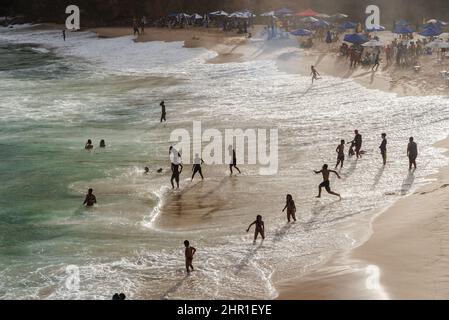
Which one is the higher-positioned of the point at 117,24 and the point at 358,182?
the point at 117,24

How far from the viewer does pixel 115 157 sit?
24.1 metres

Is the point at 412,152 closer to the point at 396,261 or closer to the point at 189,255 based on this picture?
the point at 396,261

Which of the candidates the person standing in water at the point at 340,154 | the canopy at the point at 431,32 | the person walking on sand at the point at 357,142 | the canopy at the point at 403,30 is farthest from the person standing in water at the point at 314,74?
the person standing in water at the point at 340,154

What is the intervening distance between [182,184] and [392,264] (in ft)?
28.9

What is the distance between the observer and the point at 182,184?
21.0 m

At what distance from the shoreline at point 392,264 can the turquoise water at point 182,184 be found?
0.50m

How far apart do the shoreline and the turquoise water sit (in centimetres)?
50

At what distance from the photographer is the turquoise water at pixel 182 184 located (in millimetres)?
14461

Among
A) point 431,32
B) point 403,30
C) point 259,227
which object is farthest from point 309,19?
point 259,227

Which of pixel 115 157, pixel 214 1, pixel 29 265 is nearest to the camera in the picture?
pixel 29 265

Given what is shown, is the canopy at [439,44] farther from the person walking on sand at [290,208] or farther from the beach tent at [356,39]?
the person walking on sand at [290,208]
